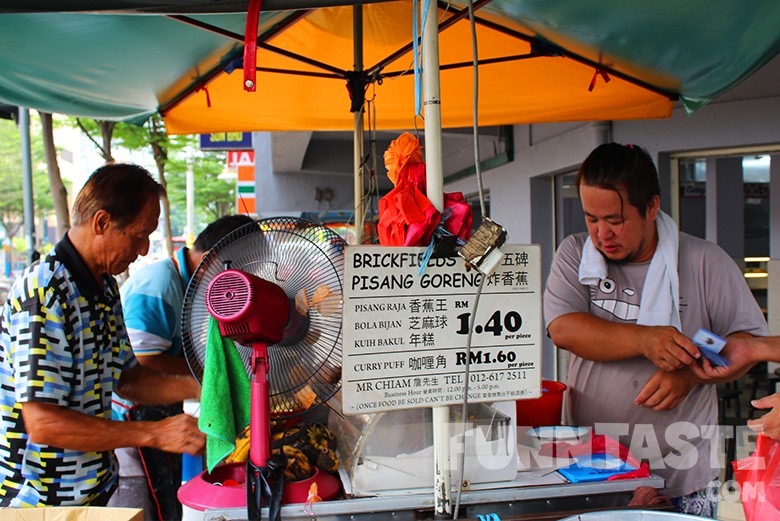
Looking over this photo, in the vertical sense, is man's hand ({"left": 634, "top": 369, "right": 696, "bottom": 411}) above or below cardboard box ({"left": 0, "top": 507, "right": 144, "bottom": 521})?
above

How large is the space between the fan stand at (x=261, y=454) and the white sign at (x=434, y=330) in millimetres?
286

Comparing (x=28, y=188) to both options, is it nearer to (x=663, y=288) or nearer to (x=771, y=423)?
(x=663, y=288)

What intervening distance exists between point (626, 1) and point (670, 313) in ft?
3.61

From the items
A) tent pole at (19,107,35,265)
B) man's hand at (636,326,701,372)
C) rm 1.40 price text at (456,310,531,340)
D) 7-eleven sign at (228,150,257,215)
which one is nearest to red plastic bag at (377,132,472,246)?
rm 1.40 price text at (456,310,531,340)

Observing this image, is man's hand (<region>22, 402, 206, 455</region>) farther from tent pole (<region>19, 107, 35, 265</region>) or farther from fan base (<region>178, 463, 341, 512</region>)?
tent pole (<region>19, 107, 35, 265</region>)

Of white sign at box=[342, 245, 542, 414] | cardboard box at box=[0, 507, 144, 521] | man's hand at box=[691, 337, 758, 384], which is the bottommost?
cardboard box at box=[0, 507, 144, 521]

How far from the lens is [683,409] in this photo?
2164mm

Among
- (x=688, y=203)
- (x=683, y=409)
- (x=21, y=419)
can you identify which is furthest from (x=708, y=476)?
(x=688, y=203)

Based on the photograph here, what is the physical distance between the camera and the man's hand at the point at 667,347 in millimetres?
1902

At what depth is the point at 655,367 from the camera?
217 centimetres

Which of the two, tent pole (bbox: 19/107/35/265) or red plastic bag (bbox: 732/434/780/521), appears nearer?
red plastic bag (bbox: 732/434/780/521)

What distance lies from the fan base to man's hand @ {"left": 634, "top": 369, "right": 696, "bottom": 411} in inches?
39.2

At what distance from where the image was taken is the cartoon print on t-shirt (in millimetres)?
2190

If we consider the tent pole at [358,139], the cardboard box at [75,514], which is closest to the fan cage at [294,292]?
the cardboard box at [75,514]
